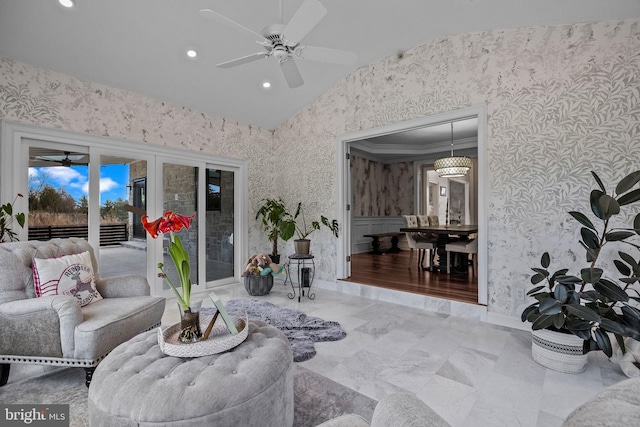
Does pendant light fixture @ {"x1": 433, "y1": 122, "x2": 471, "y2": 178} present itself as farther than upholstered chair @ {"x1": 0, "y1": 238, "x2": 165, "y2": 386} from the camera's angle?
Yes

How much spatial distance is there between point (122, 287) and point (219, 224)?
2.41 m

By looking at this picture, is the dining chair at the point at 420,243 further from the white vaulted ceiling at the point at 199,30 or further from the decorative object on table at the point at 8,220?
the decorative object on table at the point at 8,220

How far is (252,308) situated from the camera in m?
3.72

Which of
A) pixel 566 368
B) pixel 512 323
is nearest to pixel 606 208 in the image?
pixel 566 368

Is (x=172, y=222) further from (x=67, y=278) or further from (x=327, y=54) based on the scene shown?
(x=327, y=54)

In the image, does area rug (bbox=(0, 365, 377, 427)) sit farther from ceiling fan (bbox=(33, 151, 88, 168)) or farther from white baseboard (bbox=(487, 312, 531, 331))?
ceiling fan (bbox=(33, 151, 88, 168))

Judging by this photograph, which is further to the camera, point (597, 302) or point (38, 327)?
point (597, 302)

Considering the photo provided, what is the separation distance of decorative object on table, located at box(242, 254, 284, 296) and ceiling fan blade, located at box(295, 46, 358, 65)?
9.01ft

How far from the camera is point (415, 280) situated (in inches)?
181

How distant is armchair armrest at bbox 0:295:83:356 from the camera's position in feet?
6.42

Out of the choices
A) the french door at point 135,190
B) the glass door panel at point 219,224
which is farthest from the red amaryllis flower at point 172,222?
the glass door panel at point 219,224

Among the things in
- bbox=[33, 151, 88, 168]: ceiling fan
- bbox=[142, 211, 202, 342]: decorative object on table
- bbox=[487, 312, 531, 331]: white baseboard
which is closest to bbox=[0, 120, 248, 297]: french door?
bbox=[33, 151, 88, 168]: ceiling fan

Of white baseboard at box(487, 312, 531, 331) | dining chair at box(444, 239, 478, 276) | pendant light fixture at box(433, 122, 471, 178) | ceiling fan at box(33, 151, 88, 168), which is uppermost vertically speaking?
pendant light fixture at box(433, 122, 471, 178)

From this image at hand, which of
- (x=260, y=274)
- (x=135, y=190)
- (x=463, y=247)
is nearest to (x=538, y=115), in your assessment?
(x=463, y=247)
